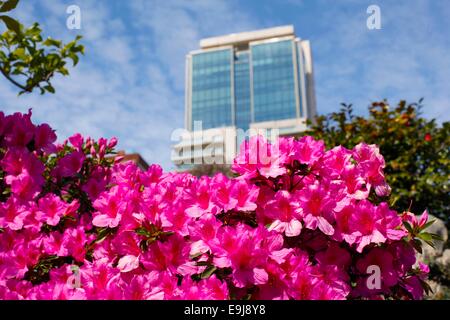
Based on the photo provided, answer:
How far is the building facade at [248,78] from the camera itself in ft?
269

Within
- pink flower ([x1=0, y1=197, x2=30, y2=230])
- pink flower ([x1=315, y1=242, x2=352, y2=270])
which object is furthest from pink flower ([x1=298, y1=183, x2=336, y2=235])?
pink flower ([x1=0, y1=197, x2=30, y2=230])

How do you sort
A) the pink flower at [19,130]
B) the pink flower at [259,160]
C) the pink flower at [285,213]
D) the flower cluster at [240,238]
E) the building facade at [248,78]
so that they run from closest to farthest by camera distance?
the flower cluster at [240,238]
the pink flower at [285,213]
the pink flower at [259,160]
the pink flower at [19,130]
the building facade at [248,78]

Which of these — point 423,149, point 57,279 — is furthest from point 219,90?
point 57,279

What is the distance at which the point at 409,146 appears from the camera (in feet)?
23.0

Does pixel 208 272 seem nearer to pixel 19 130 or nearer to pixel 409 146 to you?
pixel 19 130

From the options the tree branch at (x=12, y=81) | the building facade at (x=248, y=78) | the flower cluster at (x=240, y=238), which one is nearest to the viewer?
the flower cluster at (x=240, y=238)

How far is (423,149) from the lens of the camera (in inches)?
276

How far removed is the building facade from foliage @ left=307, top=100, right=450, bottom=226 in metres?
73.7

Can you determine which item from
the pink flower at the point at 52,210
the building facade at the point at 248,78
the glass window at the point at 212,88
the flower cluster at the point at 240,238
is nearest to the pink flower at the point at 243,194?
the flower cluster at the point at 240,238

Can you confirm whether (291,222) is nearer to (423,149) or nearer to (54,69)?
(54,69)

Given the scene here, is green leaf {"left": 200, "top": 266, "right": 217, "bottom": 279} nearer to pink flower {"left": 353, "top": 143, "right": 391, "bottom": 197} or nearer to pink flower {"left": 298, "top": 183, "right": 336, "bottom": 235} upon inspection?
pink flower {"left": 298, "top": 183, "right": 336, "bottom": 235}

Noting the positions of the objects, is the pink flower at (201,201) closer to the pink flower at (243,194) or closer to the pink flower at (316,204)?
the pink flower at (243,194)

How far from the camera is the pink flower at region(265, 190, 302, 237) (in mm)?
1655
